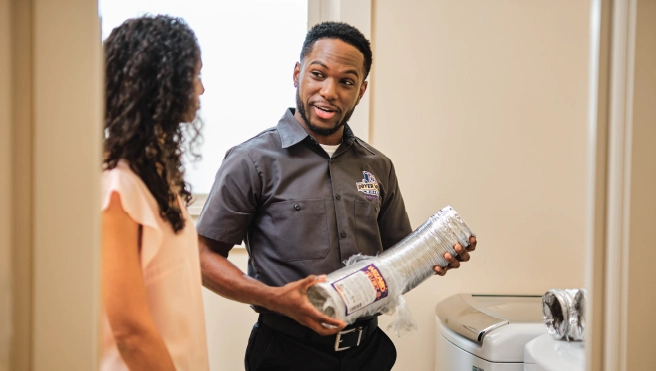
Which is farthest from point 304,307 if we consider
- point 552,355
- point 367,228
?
point 552,355

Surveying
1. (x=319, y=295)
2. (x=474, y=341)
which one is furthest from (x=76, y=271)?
(x=474, y=341)

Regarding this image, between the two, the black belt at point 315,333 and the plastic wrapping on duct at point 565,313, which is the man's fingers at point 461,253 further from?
the plastic wrapping on duct at point 565,313

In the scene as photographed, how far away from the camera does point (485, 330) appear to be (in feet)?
5.05

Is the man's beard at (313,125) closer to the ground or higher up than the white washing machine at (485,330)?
higher up

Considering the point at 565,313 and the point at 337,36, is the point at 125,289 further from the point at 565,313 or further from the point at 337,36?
the point at 565,313

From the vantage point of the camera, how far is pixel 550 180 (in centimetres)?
178

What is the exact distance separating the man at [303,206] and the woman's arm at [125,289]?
349mm

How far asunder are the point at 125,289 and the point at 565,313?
108cm

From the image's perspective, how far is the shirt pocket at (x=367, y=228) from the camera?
3.84 ft

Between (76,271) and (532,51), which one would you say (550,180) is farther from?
(76,271)

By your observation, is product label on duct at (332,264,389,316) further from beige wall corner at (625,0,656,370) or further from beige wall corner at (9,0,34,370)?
beige wall corner at (9,0,34,370)

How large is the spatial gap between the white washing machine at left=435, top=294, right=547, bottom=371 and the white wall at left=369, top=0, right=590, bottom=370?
0.08 metres

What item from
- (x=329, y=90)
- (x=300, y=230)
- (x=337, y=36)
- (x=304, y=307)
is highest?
(x=337, y=36)

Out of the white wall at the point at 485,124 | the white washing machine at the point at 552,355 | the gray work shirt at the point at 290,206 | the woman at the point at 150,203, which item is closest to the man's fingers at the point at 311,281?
the gray work shirt at the point at 290,206
